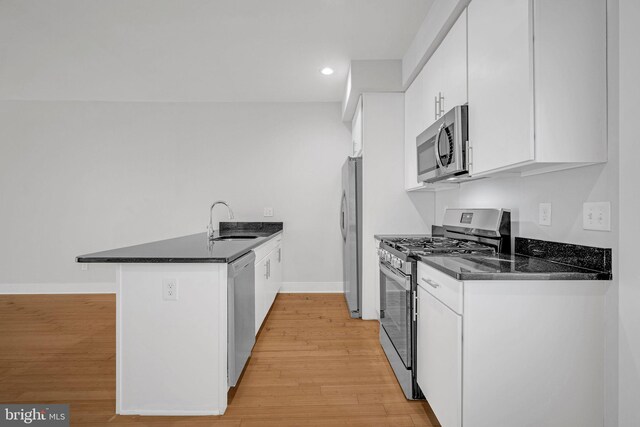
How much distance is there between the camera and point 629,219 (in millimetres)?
1289

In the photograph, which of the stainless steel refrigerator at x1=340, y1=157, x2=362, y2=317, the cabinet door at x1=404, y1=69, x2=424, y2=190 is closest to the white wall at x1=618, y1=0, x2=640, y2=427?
the cabinet door at x1=404, y1=69, x2=424, y2=190

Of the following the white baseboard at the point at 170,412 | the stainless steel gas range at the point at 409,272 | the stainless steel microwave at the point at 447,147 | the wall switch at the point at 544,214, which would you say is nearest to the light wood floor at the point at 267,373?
the white baseboard at the point at 170,412

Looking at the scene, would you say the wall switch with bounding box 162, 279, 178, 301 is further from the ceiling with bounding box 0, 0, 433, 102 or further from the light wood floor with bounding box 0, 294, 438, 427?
the ceiling with bounding box 0, 0, 433, 102

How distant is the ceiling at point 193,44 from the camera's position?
2518 millimetres

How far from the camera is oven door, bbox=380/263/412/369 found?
197 centimetres

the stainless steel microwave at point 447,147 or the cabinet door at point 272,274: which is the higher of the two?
the stainless steel microwave at point 447,147

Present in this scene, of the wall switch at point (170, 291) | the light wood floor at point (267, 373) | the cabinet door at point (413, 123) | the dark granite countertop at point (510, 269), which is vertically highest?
the cabinet door at point (413, 123)

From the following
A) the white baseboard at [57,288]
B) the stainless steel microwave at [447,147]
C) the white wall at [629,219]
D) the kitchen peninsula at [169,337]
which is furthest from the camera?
the white baseboard at [57,288]

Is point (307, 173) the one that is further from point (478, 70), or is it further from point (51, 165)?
point (51, 165)

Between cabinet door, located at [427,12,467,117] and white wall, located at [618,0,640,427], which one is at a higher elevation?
cabinet door, located at [427,12,467,117]

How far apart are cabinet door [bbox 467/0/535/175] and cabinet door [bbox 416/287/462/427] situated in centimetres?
74

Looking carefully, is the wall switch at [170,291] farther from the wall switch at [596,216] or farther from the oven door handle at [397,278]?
the wall switch at [596,216]

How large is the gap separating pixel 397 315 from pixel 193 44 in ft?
9.19

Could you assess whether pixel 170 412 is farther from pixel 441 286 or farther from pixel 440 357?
pixel 441 286
